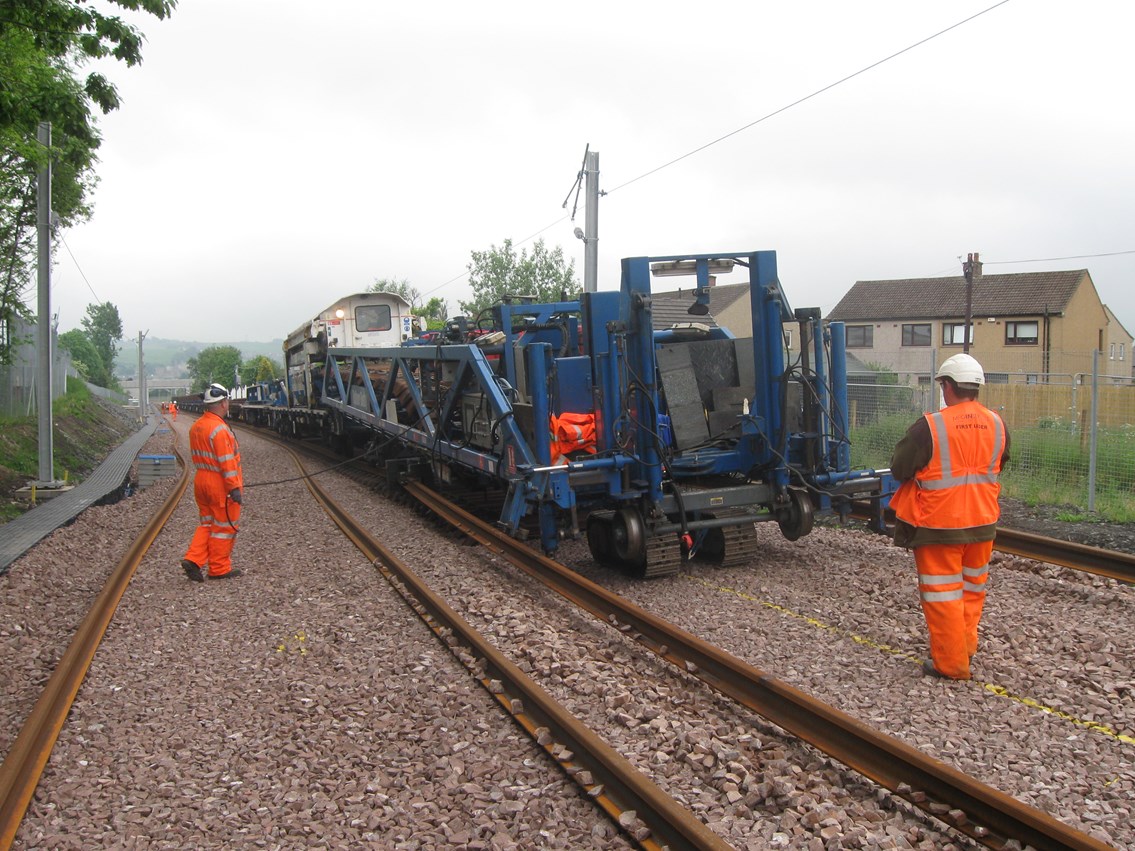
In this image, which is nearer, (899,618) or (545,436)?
(899,618)

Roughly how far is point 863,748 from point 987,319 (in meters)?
40.5

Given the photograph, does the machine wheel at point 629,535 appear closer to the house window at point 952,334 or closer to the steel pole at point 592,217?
the steel pole at point 592,217

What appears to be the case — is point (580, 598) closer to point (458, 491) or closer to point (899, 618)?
point (899, 618)

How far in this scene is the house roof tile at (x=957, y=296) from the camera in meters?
39.5

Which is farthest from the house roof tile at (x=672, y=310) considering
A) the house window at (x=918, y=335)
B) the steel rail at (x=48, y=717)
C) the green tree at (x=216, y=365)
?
the green tree at (x=216, y=365)

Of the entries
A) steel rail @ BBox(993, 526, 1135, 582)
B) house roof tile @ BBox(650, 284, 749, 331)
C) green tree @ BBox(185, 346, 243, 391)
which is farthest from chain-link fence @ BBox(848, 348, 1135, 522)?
green tree @ BBox(185, 346, 243, 391)

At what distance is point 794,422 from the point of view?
745 cm

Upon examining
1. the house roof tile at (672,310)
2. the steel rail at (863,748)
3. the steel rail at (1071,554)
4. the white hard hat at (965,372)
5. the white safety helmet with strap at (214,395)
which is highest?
the house roof tile at (672,310)

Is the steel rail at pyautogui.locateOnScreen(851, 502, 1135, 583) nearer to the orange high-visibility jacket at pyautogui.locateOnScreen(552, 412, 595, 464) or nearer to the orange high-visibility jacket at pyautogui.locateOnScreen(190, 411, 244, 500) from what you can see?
the orange high-visibility jacket at pyautogui.locateOnScreen(552, 412, 595, 464)

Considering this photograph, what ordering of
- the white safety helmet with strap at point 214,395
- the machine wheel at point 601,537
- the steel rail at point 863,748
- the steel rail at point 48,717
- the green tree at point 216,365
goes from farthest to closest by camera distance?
1. the green tree at point 216,365
2. the white safety helmet with strap at point 214,395
3. the machine wheel at point 601,537
4. the steel rail at point 48,717
5. the steel rail at point 863,748

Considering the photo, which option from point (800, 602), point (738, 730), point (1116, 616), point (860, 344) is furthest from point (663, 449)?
point (860, 344)

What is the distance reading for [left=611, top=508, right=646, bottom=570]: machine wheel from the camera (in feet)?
22.4

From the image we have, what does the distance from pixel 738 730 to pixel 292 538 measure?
6.73 metres

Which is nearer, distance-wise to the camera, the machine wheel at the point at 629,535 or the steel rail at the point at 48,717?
the steel rail at the point at 48,717
